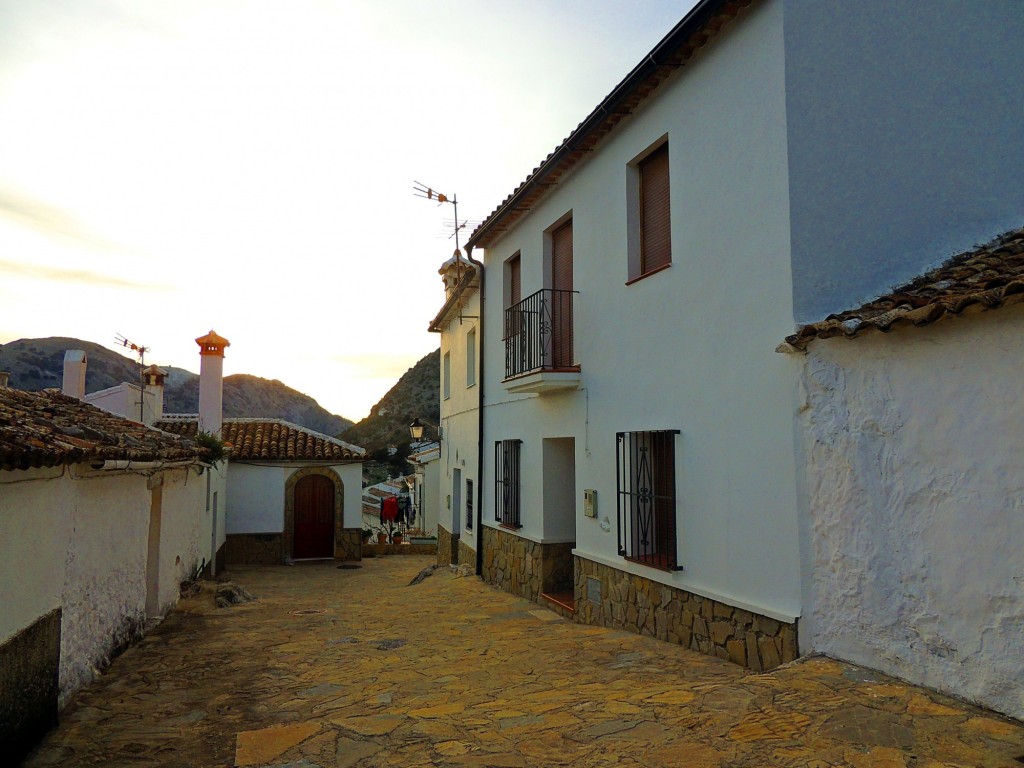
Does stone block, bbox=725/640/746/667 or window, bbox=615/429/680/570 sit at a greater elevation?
window, bbox=615/429/680/570

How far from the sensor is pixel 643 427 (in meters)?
7.70

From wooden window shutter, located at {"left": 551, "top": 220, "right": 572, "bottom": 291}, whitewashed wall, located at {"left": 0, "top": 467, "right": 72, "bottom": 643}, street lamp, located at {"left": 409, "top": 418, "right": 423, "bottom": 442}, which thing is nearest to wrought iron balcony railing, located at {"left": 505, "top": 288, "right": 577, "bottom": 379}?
wooden window shutter, located at {"left": 551, "top": 220, "right": 572, "bottom": 291}

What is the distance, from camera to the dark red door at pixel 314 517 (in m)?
20.8

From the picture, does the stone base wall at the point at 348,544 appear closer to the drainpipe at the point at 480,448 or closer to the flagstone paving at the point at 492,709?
the drainpipe at the point at 480,448

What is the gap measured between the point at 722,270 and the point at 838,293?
1062 millimetres

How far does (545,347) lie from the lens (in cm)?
1003

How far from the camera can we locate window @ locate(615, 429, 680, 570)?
24.0 feet

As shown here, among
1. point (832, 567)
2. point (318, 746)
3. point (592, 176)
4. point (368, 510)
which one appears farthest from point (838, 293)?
point (368, 510)

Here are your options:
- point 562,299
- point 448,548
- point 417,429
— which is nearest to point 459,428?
point 448,548

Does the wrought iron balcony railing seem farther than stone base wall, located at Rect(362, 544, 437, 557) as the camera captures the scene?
No

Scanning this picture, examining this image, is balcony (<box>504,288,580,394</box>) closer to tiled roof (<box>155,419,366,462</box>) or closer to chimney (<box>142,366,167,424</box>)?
chimney (<box>142,366,167,424</box>)

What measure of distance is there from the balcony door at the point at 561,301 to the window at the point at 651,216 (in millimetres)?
1550

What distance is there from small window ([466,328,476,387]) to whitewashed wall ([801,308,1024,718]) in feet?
33.3

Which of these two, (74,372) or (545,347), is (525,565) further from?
(74,372)
